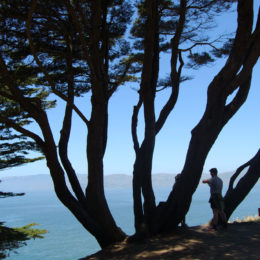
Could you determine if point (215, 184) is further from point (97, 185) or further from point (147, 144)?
point (97, 185)

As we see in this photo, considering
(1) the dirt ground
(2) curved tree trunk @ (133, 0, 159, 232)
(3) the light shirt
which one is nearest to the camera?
(1) the dirt ground

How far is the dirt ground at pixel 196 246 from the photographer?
3635 mm

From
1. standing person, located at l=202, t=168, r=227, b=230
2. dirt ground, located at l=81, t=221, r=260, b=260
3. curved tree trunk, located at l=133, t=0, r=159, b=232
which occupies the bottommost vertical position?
dirt ground, located at l=81, t=221, r=260, b=260

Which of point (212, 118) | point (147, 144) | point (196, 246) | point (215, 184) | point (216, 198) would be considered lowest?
point (196, 246)

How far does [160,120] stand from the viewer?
573cm

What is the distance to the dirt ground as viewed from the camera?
3635mm

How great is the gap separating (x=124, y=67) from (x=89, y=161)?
2172mm

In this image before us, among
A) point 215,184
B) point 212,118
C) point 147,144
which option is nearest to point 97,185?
point 147,144

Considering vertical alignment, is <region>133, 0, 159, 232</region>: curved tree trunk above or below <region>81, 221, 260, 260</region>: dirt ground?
above

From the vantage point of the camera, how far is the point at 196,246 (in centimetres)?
403

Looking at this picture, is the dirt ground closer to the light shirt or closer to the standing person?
the standing person

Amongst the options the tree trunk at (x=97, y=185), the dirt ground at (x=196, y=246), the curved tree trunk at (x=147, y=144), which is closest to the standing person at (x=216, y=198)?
the dirt ground at (x=196, y=246)

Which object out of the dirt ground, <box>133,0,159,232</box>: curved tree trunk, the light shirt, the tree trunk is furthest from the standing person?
the tree trunk

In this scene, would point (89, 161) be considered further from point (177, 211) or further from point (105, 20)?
point (105, 20)
